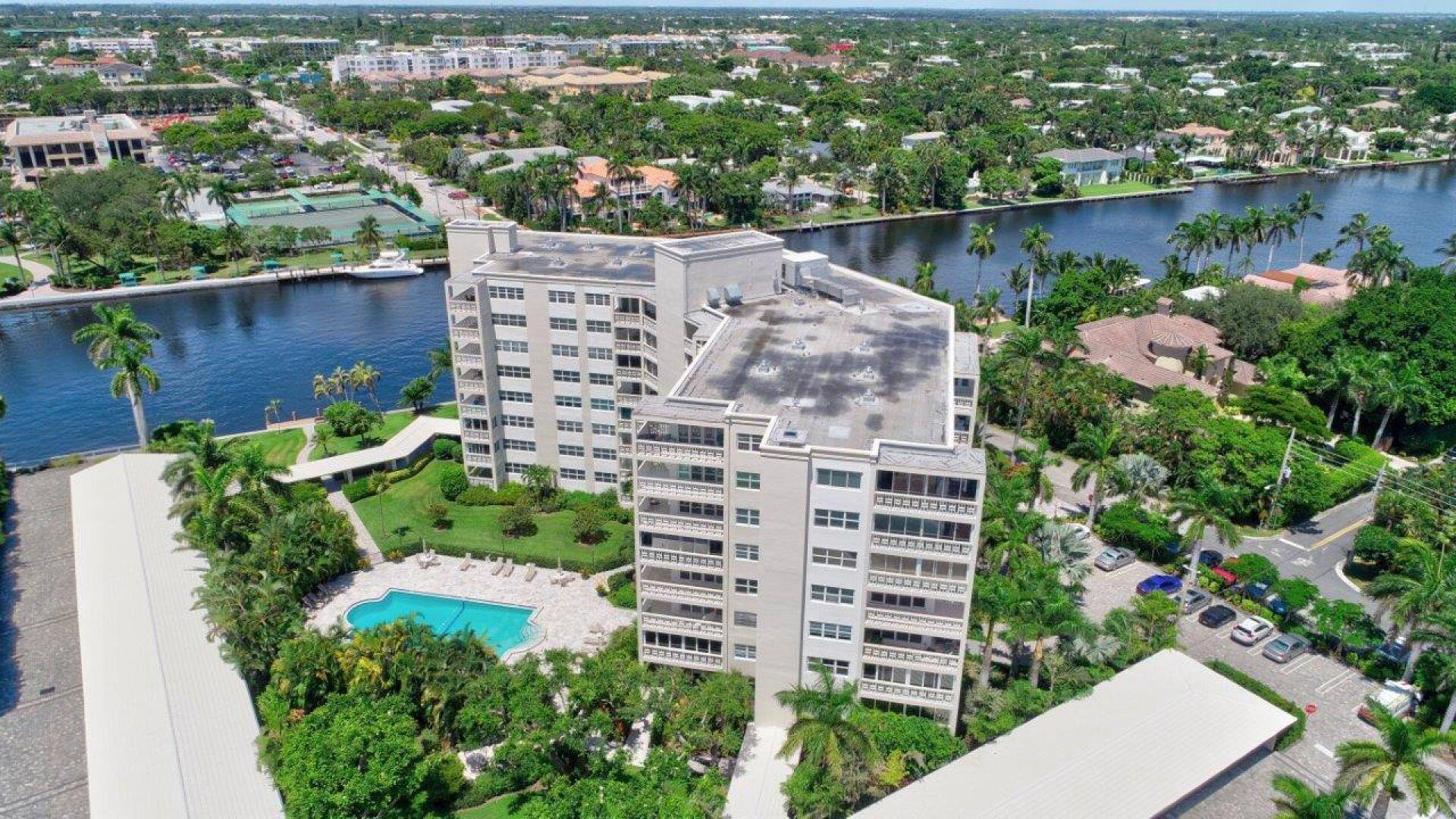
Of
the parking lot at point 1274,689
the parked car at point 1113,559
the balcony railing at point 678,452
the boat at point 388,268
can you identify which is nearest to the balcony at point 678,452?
the balcony railing at point 678,452

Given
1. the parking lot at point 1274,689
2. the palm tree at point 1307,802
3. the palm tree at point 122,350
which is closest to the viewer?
the palm tree at point 1307,802

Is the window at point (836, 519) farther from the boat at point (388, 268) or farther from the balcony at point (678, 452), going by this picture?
the boat at point (388, 268)

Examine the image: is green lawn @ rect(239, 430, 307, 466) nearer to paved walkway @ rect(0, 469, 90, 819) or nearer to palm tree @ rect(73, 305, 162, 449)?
palm tree @ rect(73, 305, 162, 449)

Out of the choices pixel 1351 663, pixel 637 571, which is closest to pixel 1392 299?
pixel 1351 663

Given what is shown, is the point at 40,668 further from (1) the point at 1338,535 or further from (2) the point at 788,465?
(1) the point at 1338,535

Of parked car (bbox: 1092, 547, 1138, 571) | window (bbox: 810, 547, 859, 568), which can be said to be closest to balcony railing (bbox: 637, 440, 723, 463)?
window (bbox: 810, 547, 859, 568)

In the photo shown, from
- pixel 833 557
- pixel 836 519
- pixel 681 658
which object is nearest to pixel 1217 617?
pixel 833 557

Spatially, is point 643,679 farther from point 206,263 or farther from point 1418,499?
point 206,263
